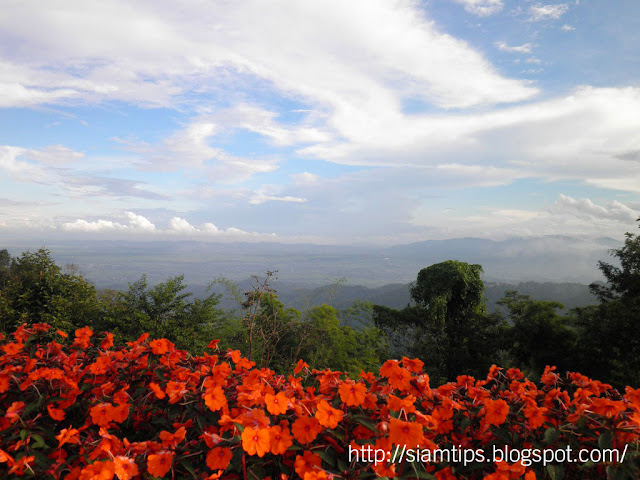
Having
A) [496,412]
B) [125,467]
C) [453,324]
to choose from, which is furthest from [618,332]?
[125,467]

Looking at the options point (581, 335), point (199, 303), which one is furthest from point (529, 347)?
point (199, 303)

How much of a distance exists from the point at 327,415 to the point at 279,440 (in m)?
0.16

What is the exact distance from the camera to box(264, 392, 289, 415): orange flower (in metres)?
1.10

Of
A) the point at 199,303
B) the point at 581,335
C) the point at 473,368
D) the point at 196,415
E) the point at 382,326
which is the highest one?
the point at 196,415

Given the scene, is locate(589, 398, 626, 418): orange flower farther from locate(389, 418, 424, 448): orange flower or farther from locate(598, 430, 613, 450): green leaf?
locate(389, 418, 424, 448): orange flower

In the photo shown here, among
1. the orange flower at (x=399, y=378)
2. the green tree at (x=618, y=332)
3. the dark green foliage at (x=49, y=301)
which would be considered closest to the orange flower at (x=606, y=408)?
the orange flower at (x=399, y=378)

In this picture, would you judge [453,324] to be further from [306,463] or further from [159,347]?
[306,463]

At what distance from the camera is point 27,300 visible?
8.19 metres

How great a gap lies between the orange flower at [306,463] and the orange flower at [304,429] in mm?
41

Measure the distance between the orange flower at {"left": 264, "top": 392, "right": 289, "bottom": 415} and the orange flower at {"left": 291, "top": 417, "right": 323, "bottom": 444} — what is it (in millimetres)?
58

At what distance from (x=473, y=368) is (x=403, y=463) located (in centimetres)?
1628

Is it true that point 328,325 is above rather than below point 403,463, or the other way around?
below

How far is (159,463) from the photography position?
1.02 metres

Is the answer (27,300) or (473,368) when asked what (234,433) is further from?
(473,368)
